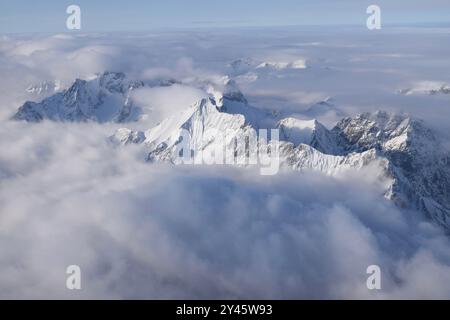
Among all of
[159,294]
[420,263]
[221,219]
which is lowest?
[420,263]

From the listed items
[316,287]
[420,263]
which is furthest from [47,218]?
[420,263]
